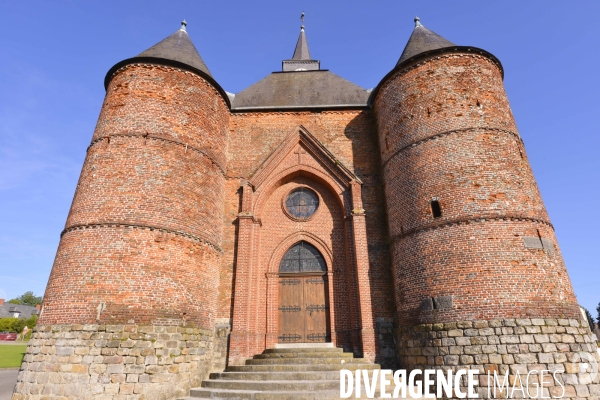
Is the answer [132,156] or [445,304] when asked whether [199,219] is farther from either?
[445,304]

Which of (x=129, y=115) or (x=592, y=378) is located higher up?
(x=129, y=115)

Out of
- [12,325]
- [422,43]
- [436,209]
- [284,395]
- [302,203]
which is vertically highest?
[422,43]

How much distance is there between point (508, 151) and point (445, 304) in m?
4.91

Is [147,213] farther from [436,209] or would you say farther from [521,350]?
[521,350]

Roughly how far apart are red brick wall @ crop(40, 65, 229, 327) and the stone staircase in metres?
1.88

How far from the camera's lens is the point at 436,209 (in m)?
10.2

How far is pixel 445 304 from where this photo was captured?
9.16m

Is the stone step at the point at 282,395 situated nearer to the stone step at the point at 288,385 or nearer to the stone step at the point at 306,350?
the stone step at the point at 288,385

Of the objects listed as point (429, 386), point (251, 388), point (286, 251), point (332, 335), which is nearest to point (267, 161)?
point (286, 251)

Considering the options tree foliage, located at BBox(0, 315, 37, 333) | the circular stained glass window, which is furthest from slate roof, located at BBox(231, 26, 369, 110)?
tree foliage, located at BBox(0, 315, 37, 333)

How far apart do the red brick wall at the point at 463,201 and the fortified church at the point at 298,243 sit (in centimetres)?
5

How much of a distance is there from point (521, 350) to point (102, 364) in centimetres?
985

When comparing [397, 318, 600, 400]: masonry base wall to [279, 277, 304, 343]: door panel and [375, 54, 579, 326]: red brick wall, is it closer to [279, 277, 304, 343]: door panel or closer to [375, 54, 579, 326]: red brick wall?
[375, 54, 579, 326]: red brick wall

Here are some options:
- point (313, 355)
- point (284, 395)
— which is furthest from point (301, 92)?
point (284, 395)
